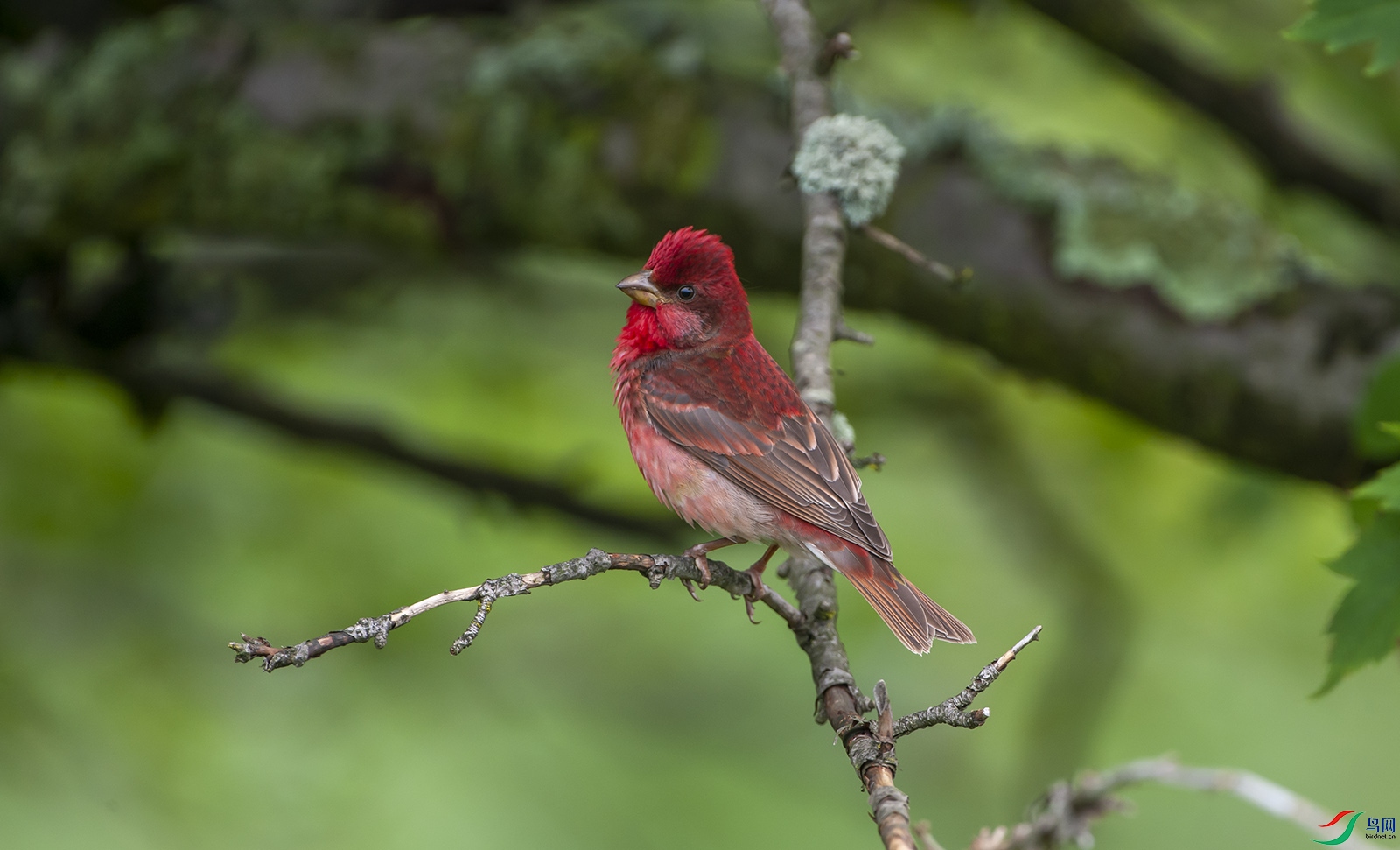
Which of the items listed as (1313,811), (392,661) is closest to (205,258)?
(392,661)

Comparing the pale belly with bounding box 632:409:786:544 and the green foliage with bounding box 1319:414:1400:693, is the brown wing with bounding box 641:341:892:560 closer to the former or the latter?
the pale belly with bounding box 632:409:786:544

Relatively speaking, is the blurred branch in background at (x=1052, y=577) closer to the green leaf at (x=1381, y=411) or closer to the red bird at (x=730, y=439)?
the red bird at (x=730, y=439)

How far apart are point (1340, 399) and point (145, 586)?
5393mm

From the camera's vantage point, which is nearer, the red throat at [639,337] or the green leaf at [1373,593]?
the green leaf at [1373,593]

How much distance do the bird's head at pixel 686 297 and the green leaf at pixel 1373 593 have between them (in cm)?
210

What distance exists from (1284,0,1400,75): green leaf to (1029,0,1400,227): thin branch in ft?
8.55

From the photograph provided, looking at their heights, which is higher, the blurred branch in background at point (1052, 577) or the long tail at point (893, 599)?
the blurred branch in background at point (1052, 577)

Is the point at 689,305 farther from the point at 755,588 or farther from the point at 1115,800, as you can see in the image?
the point at 1115,800

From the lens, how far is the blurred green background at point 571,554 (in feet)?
19.2

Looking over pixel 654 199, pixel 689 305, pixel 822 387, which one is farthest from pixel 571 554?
pixel 822 387

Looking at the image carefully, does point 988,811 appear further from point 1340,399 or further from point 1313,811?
point 1313,811

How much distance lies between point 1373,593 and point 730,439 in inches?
74.4

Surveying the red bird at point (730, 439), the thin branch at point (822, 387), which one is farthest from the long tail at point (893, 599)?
the thin branch at point (822, 387)

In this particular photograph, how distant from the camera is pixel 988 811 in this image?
6.60 m
